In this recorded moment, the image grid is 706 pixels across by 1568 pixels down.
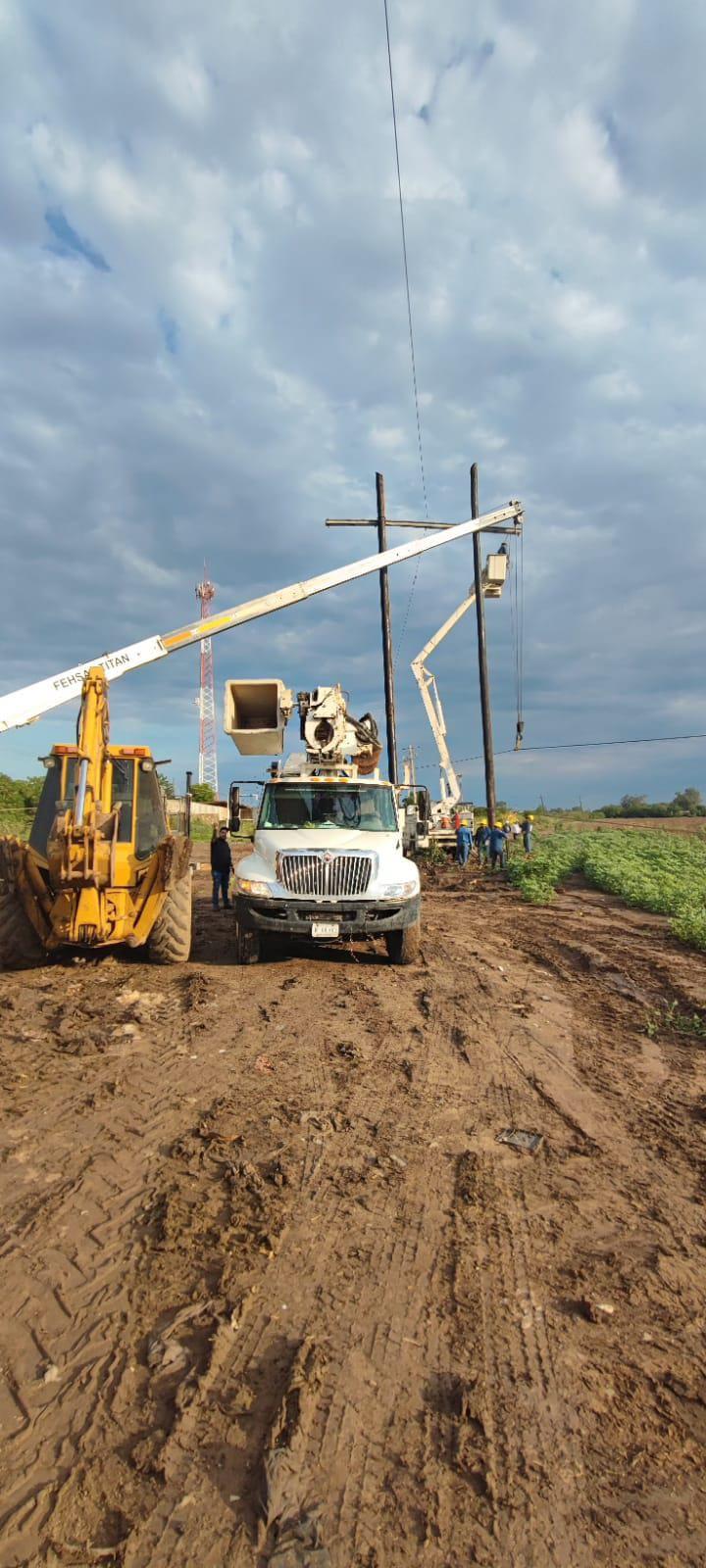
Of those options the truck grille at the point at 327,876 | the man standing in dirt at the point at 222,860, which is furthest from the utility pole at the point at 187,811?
the man standing in dirt at the point at 222,860

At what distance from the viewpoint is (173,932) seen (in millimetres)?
8906

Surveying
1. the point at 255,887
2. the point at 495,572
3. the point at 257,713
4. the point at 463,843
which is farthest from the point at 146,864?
the point at 495,572

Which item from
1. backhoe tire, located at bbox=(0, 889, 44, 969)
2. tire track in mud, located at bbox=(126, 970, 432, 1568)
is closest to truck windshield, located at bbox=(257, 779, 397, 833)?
backhoe tire, located at bbox=(0, 889, 44, 969)

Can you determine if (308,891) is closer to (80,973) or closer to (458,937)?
(80,973)

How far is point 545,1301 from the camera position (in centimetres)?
306

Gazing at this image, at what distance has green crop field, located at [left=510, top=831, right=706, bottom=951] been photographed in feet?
41.3

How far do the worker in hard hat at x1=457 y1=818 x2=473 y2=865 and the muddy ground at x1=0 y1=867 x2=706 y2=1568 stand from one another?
55.2ft

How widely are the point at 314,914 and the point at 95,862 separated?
95.4 inches

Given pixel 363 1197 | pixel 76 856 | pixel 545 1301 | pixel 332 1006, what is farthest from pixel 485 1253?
pixel 76 856

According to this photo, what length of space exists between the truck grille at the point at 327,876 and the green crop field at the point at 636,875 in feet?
14.8

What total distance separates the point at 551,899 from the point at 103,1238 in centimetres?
1339

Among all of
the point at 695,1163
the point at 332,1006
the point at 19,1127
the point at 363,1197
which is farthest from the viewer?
the point at 332,1006

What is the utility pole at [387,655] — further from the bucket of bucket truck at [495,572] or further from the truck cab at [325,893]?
the truck cab at [325,893]

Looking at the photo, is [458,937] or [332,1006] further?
[458,937]
